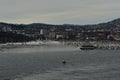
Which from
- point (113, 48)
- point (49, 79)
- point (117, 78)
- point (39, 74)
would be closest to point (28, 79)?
point (49, 79)

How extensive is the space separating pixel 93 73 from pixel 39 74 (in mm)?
8461

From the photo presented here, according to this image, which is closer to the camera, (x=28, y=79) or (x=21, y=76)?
(x=28, y=79)

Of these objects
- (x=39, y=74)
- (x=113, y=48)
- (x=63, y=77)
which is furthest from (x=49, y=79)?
(x=113, y=48)

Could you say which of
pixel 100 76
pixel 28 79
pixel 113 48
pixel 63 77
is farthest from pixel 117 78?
pixel 113 48

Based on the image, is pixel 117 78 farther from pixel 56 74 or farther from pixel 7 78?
pixel 7 78

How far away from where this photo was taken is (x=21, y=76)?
72.4 meters

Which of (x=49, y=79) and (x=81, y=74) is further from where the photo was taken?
(x=81, y=74)

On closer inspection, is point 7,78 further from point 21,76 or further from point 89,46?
point 89,46

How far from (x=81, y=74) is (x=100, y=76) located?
4.15 metres

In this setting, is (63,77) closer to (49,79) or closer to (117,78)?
(49,79)

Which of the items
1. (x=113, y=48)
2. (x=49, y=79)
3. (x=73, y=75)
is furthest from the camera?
(x=113, y=48)

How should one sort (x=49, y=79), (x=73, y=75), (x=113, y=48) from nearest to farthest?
(x=49, y=79), (x=73, y=75), (x=113, y=48)

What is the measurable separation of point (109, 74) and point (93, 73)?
275 centimetres

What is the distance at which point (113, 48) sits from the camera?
18750 centimetres
